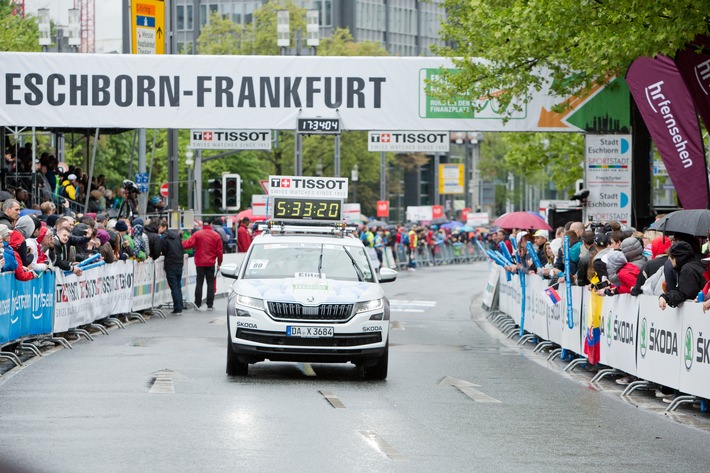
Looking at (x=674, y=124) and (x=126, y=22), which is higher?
(x=126, y=22)

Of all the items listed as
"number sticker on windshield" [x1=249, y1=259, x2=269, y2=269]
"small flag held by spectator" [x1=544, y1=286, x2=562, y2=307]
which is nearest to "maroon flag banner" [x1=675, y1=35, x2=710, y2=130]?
"small flag held by spectator" [x1=544, y1=286, x2=562, y2=307]

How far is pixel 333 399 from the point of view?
13.7 meters

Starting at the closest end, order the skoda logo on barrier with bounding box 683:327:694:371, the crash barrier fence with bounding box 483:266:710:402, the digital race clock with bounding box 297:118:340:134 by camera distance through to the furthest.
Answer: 1. the crash barrier fence with bounding box 483:266:710:402
2. the skoda logo on barrier with bounding box 683:327:694:371
3. the digital race clock with bounding box 297:118:340:134

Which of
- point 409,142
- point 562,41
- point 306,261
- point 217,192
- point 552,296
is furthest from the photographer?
point 409,142

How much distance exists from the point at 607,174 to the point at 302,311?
13.5 m

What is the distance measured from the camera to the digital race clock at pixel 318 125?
2770cm

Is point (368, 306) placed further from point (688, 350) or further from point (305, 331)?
point (688, 350)

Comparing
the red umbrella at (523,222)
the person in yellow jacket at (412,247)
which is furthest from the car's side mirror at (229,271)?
the person in yellow jacket at (412,247)

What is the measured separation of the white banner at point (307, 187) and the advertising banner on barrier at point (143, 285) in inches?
176

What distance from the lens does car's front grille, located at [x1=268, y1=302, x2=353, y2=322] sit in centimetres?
1551

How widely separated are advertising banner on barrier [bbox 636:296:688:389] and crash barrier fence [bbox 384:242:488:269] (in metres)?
43.7

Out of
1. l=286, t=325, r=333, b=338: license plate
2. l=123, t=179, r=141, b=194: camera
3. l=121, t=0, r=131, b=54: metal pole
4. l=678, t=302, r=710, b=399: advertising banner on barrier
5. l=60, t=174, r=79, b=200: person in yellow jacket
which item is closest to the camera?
l=678, t=302, r=710, b=399: advertising banner on barrier

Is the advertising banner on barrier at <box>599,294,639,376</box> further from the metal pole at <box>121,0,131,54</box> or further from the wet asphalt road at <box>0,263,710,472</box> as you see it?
the metal pole at <box>121,0,131,54</box>

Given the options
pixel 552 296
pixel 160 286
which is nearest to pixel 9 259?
pixel 552 296
